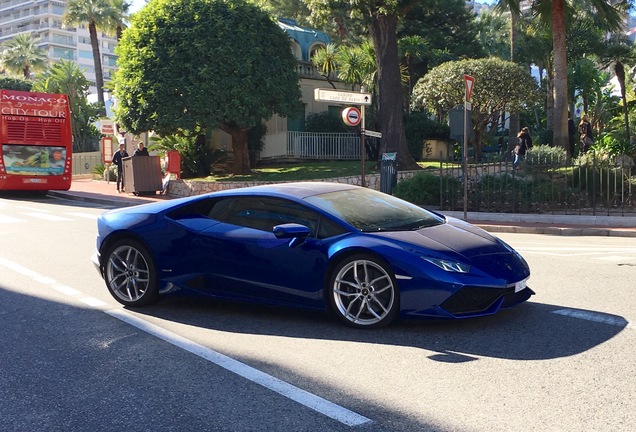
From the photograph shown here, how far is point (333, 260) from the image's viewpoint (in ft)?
20.8

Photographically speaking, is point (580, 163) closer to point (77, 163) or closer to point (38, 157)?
point (38, 157)

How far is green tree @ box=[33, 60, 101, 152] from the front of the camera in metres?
51.3

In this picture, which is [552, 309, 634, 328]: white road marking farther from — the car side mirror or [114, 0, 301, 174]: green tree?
[114, 0, 301, 174]: green tree

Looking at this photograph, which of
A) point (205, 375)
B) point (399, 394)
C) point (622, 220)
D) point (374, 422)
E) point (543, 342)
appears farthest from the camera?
point (622, 220)

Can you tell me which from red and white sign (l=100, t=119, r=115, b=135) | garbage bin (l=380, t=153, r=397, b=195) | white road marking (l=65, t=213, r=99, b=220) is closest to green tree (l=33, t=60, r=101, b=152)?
red and white sign (l=100, t=119, r=115, b=135)

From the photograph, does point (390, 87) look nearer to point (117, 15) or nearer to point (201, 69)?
point (201, 69)

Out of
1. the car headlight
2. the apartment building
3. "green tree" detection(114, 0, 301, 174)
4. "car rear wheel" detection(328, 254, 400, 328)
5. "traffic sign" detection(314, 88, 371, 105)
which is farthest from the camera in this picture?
the apartment building

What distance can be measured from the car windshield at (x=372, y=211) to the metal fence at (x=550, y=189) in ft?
37.3

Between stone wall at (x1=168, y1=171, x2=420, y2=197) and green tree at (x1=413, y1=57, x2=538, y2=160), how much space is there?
155 inches

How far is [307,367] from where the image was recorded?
5.32m

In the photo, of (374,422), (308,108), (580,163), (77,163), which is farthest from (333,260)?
(77,163)

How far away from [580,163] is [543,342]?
45.1ft

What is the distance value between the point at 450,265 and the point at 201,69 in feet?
73.1

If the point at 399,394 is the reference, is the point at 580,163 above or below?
above
